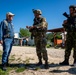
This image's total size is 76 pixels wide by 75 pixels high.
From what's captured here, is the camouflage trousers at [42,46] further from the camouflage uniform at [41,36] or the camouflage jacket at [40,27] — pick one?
the camouflage jacket at [40,27]

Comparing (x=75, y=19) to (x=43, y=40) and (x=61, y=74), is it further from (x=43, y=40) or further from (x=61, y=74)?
(x=61, y=74)

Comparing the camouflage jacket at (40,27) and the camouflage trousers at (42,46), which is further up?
the camouflage jacket at (40,27)

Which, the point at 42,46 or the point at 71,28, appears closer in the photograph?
the point at 42,46

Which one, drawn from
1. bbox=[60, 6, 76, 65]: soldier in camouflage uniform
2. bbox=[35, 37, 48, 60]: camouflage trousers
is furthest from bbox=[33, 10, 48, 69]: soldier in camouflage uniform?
bbox=[60, 6, 76, 65]: soldier in camouflage uniform

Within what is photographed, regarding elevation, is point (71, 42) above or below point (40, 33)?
below

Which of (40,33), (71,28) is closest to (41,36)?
(40,33)

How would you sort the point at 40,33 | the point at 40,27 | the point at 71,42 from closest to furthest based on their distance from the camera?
the point at 40,27 < the point at 40,33 < the point at 71,42

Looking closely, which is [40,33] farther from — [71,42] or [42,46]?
[71,42]

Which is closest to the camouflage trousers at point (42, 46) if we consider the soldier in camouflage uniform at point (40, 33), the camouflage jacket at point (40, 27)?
the soldier in camouflage uniform at point (40, 33)

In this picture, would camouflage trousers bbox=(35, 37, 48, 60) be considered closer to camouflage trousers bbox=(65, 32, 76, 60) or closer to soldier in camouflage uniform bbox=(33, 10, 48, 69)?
soldier in camouflage uniform bbox=(33, 10, 48, 69)

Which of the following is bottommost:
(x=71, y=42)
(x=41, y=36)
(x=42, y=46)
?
(x=42, y=46)

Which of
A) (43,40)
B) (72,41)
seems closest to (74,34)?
(72,41)

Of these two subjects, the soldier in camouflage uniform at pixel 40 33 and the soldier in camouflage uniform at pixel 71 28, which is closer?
the soldier in camouflage uniform at pixel 40 33


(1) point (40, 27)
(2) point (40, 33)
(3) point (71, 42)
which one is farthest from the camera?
(3) point (71, 42)
